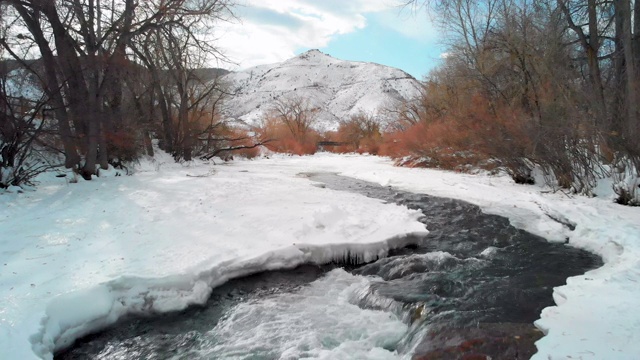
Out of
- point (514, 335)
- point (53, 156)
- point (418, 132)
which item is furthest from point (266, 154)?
point (514, 335)

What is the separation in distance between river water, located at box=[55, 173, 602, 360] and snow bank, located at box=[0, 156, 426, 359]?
25 cm

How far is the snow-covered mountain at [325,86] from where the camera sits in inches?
4862

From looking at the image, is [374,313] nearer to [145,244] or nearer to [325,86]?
[145,244]

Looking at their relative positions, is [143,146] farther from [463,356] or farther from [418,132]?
[463,356]

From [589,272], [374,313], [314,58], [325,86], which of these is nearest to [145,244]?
[374,313]

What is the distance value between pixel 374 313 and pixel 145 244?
354 centimetres

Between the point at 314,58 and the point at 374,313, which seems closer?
the point at 374,313

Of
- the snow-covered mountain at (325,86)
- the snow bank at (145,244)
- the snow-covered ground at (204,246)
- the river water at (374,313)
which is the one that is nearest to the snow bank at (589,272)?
the snow-covered ground at (204,246)

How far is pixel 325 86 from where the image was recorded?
15225 centimetres

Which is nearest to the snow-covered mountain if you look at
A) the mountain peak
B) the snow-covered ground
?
the mountain peak

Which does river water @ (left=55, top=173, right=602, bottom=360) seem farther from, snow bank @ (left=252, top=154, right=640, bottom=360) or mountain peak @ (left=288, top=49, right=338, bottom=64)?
mountain peak @ (left=288, top=49, right=338, bottom=64)

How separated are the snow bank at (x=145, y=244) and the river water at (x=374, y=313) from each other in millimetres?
251

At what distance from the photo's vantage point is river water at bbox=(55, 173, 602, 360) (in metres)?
3.47

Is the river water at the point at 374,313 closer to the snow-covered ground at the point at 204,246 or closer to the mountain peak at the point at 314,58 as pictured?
the snow-covered ground at the point at 204,246
